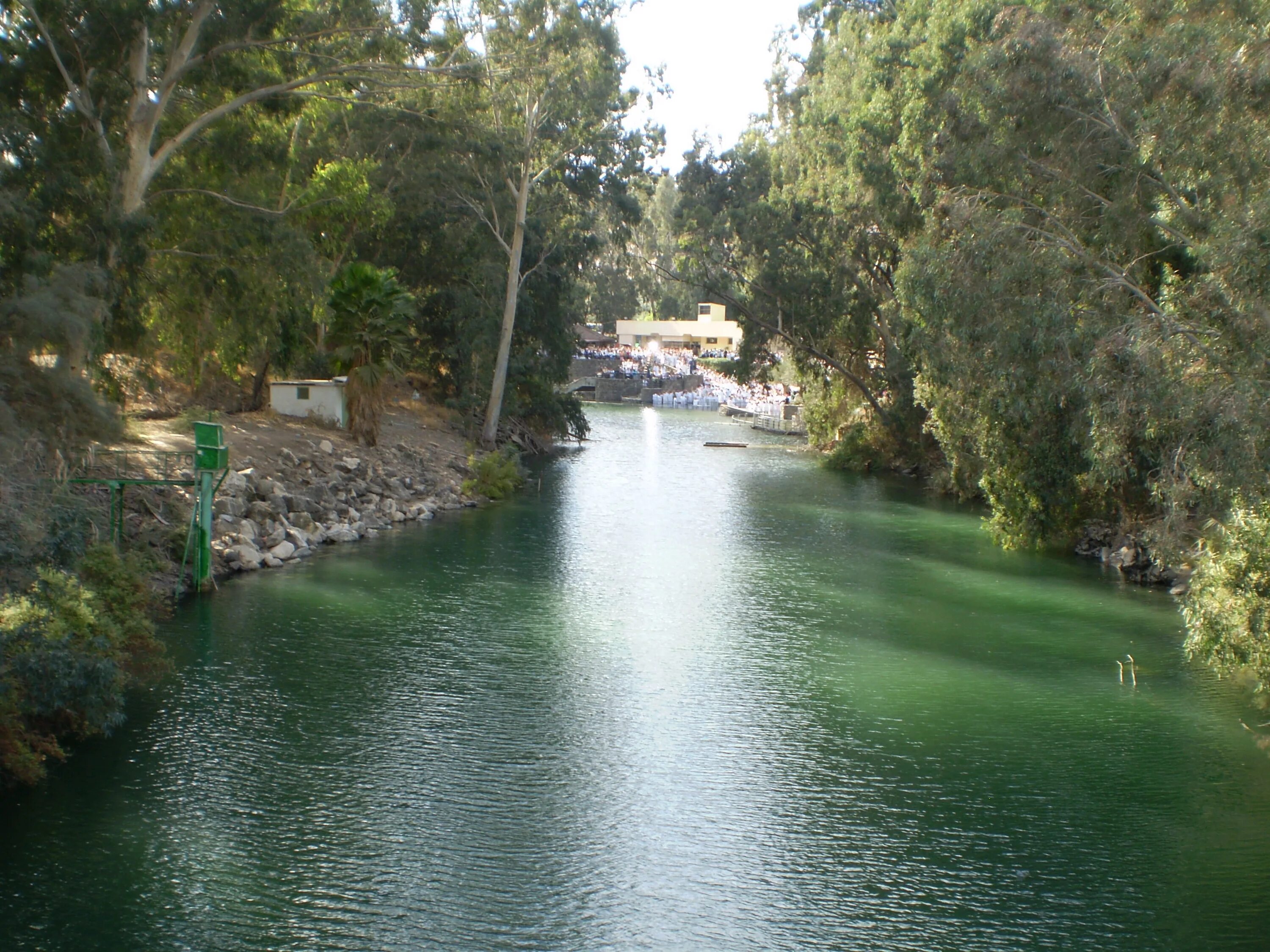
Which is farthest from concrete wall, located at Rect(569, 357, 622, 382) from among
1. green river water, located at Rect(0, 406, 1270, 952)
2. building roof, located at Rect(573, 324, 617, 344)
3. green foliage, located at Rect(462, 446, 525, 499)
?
green river water, located at Rect(0, 406, 1270, 952)

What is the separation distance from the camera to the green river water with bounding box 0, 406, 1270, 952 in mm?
9930

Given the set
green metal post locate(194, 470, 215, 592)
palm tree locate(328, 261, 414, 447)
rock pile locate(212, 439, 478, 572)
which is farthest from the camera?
palm tree locate(328, 261, 414, 447)

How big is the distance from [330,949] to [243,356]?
66.9 feet

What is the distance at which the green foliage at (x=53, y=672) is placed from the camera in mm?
11180

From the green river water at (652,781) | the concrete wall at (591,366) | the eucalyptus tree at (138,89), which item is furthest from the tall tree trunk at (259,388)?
the concrete wall at (591,366)

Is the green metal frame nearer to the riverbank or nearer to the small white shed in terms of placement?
the riverbank

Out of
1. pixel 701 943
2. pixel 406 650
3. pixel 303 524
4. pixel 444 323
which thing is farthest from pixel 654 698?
pixel 444 323

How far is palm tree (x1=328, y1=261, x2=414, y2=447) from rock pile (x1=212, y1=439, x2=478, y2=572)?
1.57m

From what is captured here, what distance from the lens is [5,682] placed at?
10.8 metres

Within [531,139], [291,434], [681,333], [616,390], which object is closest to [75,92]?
[291,434]

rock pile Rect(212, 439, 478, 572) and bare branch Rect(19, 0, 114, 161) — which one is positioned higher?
bare branch Rect(19, 0, 114, 161)

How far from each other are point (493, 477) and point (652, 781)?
874 inches

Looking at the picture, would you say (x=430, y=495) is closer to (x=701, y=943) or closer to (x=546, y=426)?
(x=546, y=426)

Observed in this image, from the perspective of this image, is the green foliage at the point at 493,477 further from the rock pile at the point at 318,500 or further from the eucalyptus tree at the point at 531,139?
the eucalyptus tree at the point at 531,139
